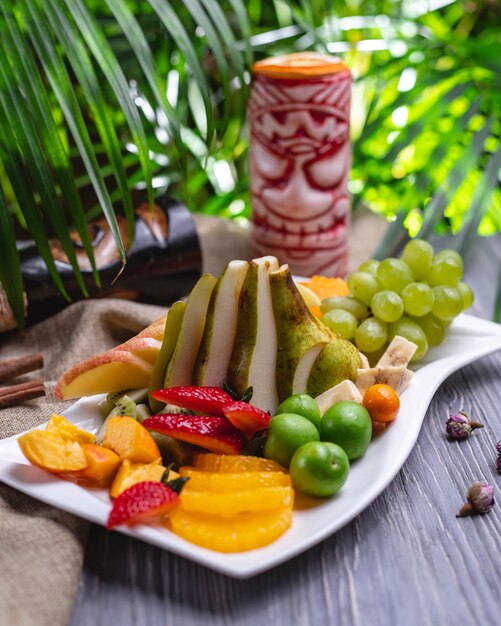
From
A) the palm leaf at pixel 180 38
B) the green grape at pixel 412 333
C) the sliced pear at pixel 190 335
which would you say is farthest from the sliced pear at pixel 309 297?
the palm leaf at pixel 180 38

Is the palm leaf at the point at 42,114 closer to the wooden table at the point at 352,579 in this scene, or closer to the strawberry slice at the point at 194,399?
the strawberry slice at the point at 194,399

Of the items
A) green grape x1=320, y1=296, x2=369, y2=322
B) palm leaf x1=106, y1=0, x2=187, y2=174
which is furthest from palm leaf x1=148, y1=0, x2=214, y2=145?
green grape x1=320, y1=296, x2=369, y2=322

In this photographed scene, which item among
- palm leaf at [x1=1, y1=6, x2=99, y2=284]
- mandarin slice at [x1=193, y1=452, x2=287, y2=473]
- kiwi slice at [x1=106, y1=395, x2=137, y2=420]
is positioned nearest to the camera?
mandarin slice at [x1=193, y1=452, x2=287, y2=473]

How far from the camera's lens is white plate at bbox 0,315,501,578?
29.0 inches

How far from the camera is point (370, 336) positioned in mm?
1123

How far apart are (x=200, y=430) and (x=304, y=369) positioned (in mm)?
185

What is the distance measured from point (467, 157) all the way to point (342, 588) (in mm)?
958

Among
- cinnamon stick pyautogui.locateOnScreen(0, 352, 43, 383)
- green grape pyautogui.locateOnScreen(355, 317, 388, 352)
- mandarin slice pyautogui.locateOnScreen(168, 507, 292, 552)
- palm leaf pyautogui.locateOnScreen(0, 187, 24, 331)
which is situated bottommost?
green grape pyautogui.locateOnScreen(355, 317, 388, 352)

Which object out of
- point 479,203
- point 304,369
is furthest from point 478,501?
point 479,203

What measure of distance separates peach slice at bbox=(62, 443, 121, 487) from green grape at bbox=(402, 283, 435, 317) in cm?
50

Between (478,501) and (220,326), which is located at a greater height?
(220,326)

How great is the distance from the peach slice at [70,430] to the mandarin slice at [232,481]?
15 cm

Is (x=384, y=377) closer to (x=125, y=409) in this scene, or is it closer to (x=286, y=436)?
(x=286, y=436)

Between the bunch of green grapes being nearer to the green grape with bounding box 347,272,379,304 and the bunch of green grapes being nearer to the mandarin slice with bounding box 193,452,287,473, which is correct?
the green grape with bounding box 347,272,379,304
